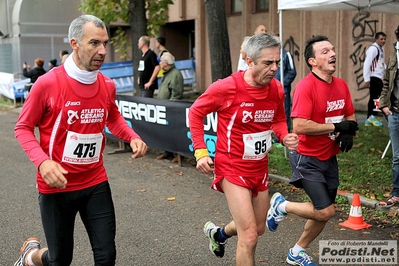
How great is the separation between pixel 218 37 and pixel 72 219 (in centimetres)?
767

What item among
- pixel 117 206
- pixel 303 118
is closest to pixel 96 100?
pixel 303 118

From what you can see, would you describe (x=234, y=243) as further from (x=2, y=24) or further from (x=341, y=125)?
(x=2, y=24)

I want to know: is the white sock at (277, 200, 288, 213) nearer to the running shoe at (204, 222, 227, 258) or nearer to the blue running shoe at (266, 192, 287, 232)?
the blue running shoe at (266, 192, 287, 232)

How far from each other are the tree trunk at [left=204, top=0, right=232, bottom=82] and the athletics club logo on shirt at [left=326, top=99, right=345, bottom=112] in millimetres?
6330

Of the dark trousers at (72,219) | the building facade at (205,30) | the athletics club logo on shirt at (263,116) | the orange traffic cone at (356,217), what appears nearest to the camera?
the dark trousers at (72,219)

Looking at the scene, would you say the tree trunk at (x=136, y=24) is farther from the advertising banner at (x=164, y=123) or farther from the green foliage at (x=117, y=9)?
the advertising banner at (x=164, y=123)

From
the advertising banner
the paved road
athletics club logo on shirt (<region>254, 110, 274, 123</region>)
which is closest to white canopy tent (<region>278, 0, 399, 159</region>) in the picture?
the advertising banner

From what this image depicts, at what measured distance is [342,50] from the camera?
16641mm

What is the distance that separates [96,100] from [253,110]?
1.25 metres

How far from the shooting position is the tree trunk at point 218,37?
11.1 meters

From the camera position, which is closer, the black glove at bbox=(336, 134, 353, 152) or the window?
the black glove at bbox=(336, 134, 353, 152)

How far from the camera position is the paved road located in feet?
18.3

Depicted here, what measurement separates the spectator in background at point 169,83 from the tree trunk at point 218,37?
32.4 inches

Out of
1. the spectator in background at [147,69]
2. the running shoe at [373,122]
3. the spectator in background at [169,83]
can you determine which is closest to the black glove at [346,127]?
the spectator in background at [169,83]
